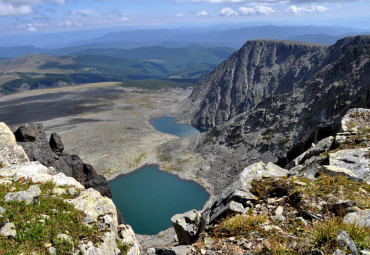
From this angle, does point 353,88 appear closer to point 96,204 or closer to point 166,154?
point 166,154

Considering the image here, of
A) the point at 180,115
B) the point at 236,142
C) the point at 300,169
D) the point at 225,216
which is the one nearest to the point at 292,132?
the point at 236,142

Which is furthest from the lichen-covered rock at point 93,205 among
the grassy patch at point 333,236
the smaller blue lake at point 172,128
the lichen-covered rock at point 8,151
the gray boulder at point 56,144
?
the smaller blue lake at point 172,128

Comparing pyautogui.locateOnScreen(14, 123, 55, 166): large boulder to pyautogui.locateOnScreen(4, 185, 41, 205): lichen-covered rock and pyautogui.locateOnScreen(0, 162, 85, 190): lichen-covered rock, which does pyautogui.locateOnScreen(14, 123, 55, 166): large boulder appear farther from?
pyautogui.locateOnScreen(4, 185, 41, 205): lichen-covered rock

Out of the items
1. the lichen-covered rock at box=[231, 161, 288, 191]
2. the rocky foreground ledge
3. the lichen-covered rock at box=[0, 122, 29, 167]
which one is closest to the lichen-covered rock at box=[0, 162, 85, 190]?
the rocky foreground ledge

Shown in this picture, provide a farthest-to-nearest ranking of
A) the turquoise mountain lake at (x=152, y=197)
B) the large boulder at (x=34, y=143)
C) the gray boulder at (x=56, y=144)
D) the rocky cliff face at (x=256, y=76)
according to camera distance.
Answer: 1. the rocky cliff face at (x=256, y=76)
2. the turquoise mountain lake at (x=152, y=197)
3. the gray boulder at (x=56, y=144)
4. the large boulder at (x=34, y=143)

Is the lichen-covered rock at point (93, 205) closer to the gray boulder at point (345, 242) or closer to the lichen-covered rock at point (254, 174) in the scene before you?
the lichen-covered rock at point (254, 174)

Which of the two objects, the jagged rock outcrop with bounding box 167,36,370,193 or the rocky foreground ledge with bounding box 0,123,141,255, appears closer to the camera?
the rocky foreground ledge with bounding box 0,123,141,255

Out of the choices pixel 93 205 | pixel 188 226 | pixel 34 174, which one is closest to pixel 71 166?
pixel 34 174

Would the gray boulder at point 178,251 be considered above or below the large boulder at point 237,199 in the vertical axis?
below
